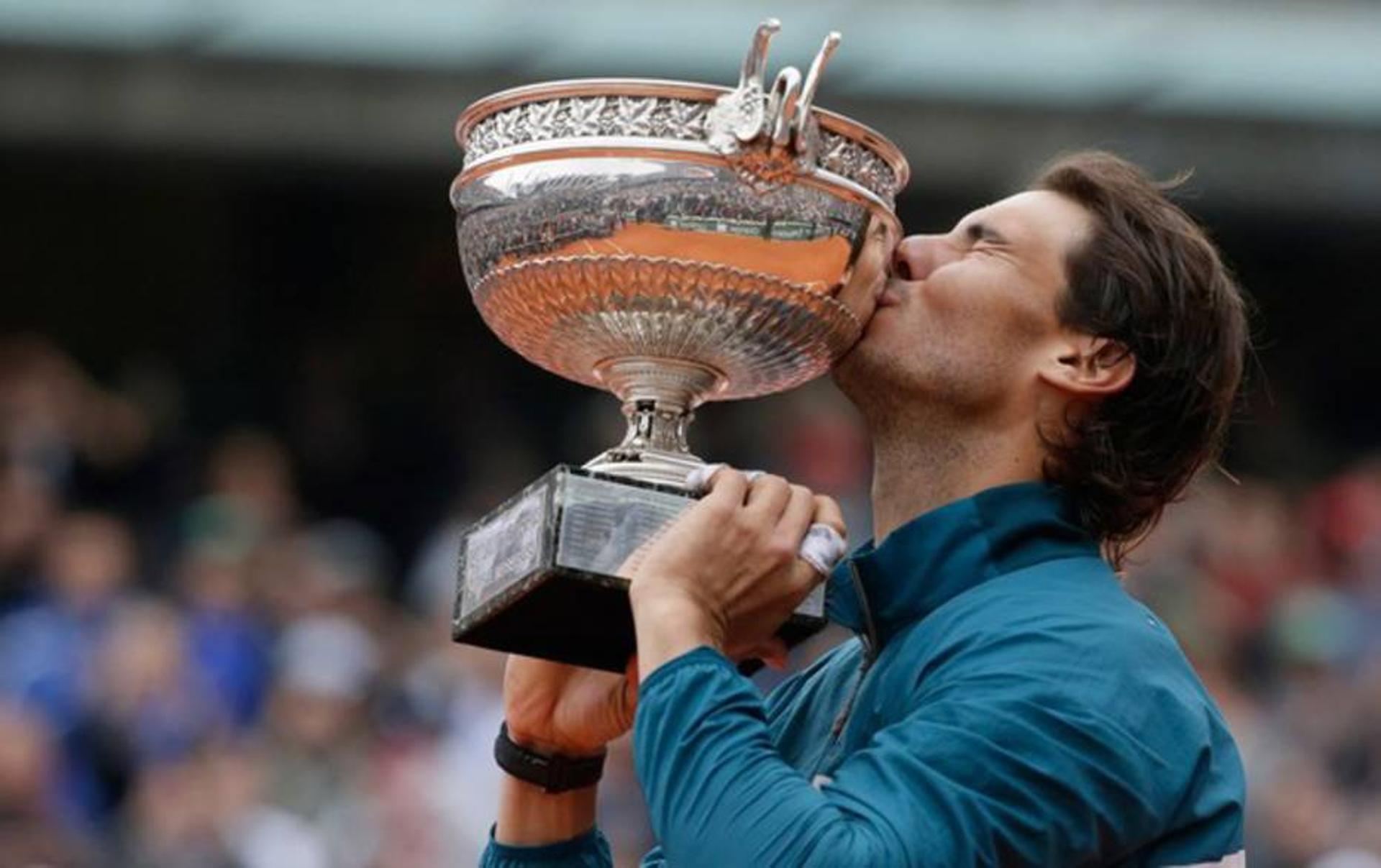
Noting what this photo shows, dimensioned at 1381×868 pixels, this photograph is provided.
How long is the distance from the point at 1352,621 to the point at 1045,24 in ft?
8.61

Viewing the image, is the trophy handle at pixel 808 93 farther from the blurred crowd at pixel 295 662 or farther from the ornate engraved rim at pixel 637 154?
the blurred crowd at pixel 295 662

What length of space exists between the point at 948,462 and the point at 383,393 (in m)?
9.25

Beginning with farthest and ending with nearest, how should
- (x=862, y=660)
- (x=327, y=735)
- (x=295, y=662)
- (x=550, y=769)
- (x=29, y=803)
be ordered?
(x=295, y=662) < (x=327, y=735) < (x=29, y=803) < (x=550, y=769) < (x=862, y=660)

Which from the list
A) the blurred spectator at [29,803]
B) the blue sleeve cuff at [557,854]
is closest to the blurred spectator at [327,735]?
the blurred spectator at [29,803]

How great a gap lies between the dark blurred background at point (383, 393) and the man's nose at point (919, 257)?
401cm

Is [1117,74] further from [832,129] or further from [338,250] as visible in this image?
[832,129]

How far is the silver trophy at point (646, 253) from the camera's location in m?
3.51

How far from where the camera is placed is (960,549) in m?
3.65

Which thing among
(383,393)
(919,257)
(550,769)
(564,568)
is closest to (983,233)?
(919,257)

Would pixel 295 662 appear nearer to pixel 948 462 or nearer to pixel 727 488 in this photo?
pixel 948 462

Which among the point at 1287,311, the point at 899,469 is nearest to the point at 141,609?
the point at 899,469

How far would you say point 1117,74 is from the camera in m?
12.0

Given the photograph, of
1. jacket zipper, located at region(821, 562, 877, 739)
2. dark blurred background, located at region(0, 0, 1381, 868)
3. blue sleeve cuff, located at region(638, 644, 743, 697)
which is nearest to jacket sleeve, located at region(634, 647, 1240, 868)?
blue sleeve cuff, located at region(638, 644, 743, 697)

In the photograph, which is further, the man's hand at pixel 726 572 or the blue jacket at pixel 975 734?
the man's hand at pixel 726 572
